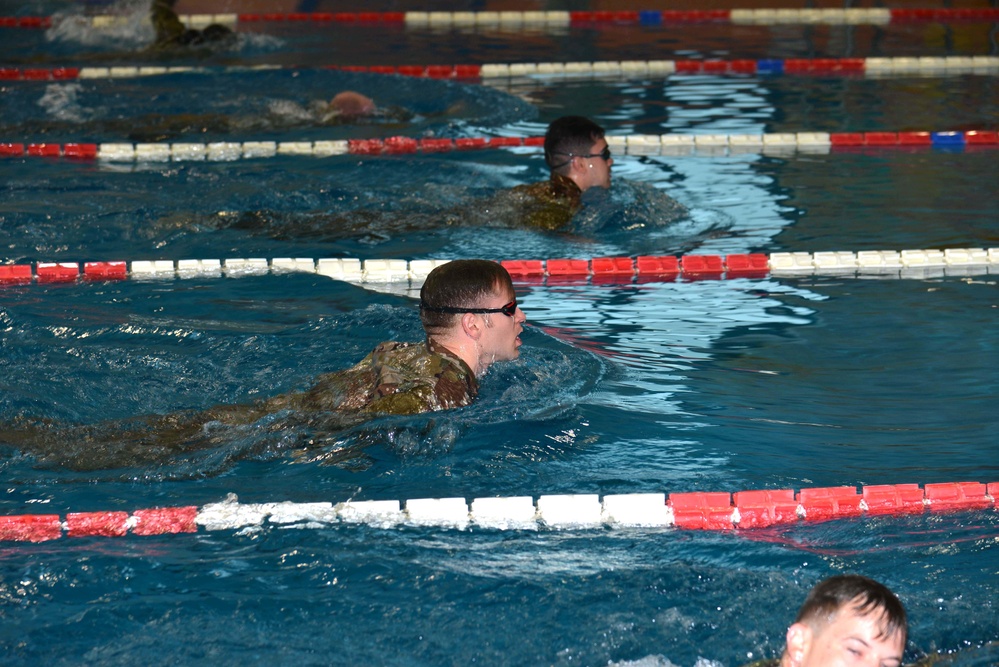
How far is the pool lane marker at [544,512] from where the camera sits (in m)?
2.79

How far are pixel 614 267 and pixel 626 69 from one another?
18.9 ft

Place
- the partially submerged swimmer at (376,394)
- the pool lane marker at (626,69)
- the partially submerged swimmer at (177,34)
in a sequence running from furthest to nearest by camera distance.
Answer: the partially submerged swimmer at (177,34), the pool lane marker at (626,69), the partially submerged swimmer at (376,394)

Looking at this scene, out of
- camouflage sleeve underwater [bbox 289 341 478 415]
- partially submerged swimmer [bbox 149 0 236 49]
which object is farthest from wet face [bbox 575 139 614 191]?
partially submerged swimmer [bbox 149 0 236 49]

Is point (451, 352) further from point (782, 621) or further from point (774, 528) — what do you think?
point (782, 621)

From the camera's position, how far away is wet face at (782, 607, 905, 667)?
1819mm

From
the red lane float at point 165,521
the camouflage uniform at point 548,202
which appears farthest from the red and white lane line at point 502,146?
the red lane float at point 165,521

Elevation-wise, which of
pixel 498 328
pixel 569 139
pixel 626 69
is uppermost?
pixel 626 69

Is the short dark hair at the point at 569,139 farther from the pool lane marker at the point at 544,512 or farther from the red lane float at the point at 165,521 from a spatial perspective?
the red lane float at the point at 165,521

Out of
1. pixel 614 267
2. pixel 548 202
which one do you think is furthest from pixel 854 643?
pixel 548 202

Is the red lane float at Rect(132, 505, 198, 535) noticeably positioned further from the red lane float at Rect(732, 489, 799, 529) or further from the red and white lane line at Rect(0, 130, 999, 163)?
the red and white lane line at Rect(0, 130, 999, 163)

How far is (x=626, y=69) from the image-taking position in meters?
10.4

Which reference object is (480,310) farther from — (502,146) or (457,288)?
(502,146)

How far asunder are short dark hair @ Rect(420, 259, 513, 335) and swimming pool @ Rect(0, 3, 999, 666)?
0.27m

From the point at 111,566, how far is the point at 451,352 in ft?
3.67
